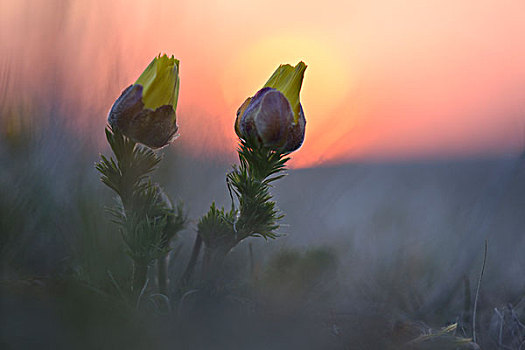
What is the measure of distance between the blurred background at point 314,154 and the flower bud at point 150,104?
185 mm

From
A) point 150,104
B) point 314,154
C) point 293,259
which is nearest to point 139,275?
point 150,104

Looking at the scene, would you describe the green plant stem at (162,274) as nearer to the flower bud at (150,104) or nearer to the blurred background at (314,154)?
the blurred background at (314,154)

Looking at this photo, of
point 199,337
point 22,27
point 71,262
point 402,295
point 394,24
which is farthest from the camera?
point 394,24

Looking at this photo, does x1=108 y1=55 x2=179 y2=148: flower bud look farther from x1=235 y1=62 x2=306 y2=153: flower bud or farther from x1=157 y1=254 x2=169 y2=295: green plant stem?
x1=157 y1=254 x2=169 y2=295: green plant stem

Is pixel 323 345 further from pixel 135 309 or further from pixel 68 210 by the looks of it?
pixel 68 210

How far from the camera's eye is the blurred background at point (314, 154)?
0.73 meters

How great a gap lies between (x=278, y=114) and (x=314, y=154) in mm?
646

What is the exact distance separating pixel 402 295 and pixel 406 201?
0.45 metres

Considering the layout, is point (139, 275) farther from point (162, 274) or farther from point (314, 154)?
point (314, 154)

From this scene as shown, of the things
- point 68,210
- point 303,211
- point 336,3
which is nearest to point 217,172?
point 303,211

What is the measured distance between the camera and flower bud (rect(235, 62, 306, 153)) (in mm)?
592

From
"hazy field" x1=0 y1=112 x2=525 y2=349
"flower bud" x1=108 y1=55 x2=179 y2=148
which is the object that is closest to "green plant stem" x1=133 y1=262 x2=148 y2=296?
"hazy field" x1=0 y1=112 x2=525 y2=349

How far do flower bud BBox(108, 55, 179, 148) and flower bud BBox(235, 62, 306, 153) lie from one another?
0.33 feet

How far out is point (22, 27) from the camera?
1.09 meters
